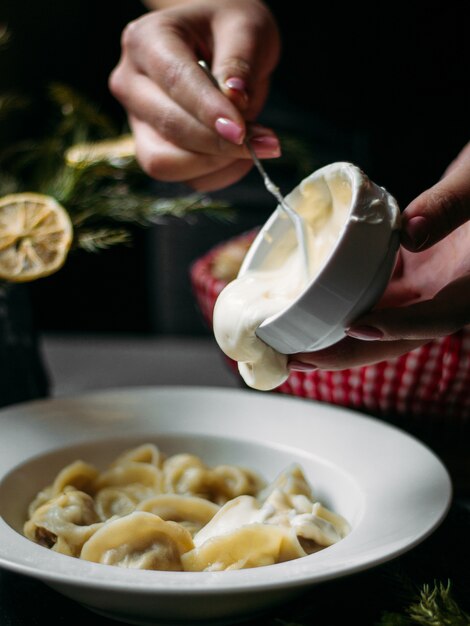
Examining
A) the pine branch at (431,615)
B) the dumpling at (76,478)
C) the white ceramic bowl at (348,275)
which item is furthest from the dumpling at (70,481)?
the pine branch at (431,615)

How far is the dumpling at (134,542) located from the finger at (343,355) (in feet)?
0.94

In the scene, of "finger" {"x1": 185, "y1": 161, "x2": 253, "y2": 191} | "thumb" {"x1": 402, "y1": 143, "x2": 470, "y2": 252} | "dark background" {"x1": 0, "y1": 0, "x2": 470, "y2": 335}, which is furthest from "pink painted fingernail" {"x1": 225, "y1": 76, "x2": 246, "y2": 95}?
"dark background" {"x1": 0, "y1": 0, "x2": 470, "y2": 335}

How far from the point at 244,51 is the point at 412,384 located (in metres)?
0.69

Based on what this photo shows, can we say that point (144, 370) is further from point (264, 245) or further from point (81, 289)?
point (81, 289)

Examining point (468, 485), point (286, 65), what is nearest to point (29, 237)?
point (468, 485)

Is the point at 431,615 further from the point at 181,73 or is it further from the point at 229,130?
the point at 181,73

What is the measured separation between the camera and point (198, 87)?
1.34m

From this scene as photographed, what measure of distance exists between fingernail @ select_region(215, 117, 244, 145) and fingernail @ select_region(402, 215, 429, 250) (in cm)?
41

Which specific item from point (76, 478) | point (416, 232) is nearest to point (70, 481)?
point (76, 478)

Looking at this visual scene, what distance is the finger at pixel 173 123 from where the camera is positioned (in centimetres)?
138

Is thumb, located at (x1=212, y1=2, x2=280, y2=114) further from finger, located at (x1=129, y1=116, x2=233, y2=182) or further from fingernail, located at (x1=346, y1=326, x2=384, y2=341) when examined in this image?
fingernail, located at (x1=346, y1=326, x2=384, y2=341)

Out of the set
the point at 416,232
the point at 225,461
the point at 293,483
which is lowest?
the point at 225,461

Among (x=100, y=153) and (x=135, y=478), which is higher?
(x=100, y=153)

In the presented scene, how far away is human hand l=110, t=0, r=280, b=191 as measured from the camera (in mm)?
1364
